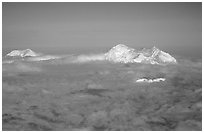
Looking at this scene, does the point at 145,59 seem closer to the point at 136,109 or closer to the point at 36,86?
the point at 36,86

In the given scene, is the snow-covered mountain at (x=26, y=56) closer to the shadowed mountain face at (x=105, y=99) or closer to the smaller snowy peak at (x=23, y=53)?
the smaller snowy peak at (x=23, y=53)

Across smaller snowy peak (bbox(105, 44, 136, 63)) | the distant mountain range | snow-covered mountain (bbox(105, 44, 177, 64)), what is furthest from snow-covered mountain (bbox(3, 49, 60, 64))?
snow-covered mountain (bbox(105, 44, 177, 64))

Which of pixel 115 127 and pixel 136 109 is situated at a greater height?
pixel 115 127

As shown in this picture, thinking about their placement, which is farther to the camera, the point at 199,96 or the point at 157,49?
the point at 157,49

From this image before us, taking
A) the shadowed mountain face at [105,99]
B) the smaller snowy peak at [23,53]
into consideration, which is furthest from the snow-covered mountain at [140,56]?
the smaller snowy peak at [23,53]

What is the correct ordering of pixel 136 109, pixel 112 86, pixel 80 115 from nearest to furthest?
pixel 80 115, pixel 136 109, pixel 112 86

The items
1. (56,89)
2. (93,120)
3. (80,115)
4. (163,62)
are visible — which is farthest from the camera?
(163,62)

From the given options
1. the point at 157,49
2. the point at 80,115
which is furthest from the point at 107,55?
the point at 80,115

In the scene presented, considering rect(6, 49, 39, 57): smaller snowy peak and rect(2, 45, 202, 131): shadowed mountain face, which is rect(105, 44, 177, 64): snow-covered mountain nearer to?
rect(2, 45, 202, 131): shadowed mountain face
